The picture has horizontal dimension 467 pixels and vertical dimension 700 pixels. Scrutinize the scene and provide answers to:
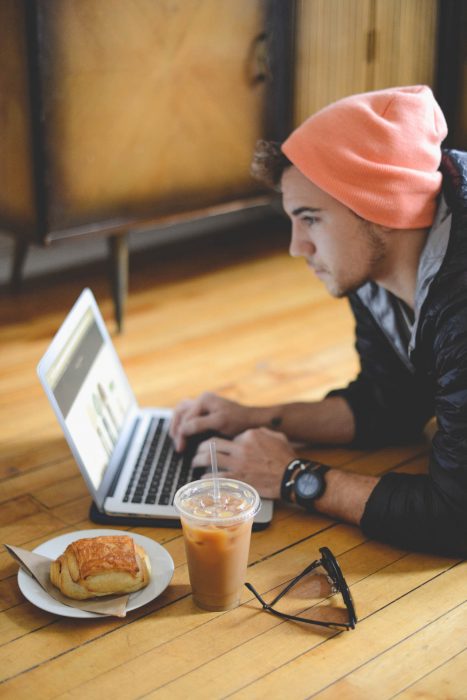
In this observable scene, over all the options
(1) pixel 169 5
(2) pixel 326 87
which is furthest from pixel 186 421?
(2) pixel 326 87

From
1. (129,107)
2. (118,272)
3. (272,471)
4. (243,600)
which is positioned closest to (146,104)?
(129,107)

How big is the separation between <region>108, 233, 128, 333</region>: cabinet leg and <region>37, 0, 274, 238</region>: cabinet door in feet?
0.35

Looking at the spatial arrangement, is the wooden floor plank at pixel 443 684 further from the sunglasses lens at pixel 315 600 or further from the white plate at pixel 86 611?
the white plate at pixel 86 611

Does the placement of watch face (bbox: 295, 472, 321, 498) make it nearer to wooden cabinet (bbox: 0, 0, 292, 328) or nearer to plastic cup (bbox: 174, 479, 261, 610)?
plastic cup (bbox: 174, 479, 261, 610)

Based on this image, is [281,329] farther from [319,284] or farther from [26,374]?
[26,374]

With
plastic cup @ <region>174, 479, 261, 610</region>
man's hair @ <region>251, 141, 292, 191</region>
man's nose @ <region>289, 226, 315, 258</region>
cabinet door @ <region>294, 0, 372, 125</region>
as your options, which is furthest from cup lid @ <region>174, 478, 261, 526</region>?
cabinet door @ <region>294, 0, 372, 125</region>

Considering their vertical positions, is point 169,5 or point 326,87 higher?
point 169,5

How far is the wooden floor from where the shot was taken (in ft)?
4.37

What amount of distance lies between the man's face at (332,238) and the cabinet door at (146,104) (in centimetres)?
99

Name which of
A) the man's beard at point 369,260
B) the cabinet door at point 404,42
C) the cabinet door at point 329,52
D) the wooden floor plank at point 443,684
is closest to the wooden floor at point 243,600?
the wooden floor plank at point 443,684

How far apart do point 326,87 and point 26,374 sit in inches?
57.4

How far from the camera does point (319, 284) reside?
3.30 metres

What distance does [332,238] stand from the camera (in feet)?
5.77

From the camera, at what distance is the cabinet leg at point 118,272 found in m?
2.83
